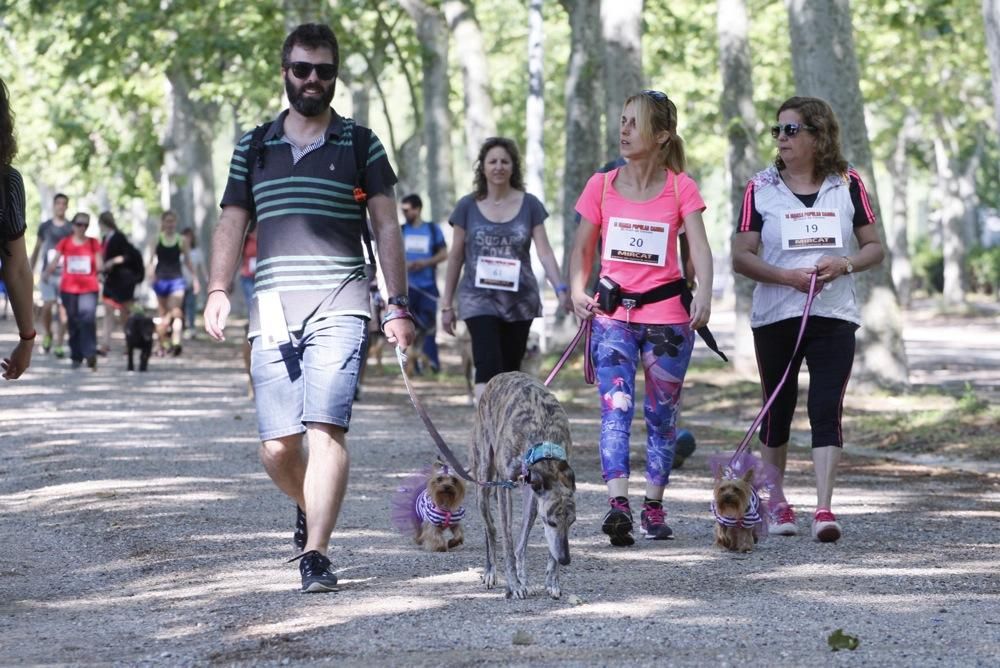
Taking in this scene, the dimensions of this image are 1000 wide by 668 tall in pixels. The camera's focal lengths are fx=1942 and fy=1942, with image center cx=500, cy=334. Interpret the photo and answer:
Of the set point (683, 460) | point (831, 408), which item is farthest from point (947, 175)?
point (831, 408)

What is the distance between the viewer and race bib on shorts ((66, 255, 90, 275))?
2366 centimetres

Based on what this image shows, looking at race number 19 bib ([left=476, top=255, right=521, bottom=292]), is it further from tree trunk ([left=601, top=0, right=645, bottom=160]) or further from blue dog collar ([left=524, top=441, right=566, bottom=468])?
tree trunk ([left=601, top=0, right=645, bottom=160])

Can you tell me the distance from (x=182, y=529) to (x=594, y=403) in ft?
34.3

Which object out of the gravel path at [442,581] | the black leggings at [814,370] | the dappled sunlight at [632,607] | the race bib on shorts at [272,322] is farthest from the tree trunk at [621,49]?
the dappled sunlight at [632,607]

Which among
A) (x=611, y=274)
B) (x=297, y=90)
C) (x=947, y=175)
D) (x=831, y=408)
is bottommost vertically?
(x=831, y=408)

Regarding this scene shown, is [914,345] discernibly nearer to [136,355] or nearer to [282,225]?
[136,355]

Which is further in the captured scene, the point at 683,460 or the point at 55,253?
the point at 55,253

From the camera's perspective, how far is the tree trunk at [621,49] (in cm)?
2334

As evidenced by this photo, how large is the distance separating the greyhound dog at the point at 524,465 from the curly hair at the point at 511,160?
4.10m

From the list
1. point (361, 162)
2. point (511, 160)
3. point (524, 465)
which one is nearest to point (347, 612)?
point (524, 465)

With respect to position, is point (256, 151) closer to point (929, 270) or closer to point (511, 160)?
point (511, 160)

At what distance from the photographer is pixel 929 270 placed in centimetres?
6122

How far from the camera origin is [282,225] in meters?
7.50

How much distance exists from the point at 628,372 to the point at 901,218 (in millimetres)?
41032
